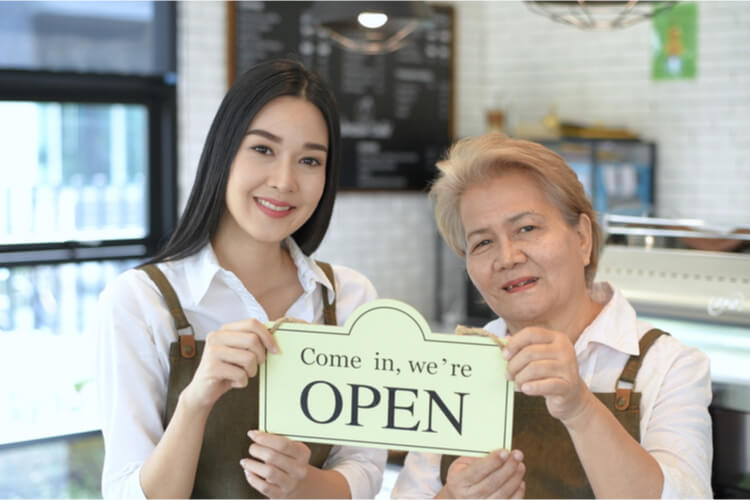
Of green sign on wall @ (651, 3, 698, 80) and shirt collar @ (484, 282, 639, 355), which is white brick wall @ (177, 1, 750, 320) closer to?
green sign on wall @ (651, 3, 698, 80)

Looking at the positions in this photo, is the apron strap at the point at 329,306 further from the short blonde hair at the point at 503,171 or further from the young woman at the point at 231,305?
the short blonde hair at the point at 503,171

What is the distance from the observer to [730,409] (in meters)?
2.07

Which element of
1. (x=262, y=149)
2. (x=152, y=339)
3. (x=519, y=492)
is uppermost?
(x=262, y=149)

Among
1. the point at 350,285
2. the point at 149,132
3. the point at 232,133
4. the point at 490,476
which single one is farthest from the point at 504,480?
the point at 149,132

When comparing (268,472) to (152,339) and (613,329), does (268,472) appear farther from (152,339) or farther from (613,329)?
(613,329)

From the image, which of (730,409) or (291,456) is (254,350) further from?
(730,409)

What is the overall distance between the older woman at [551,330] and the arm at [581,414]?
0.02 metres

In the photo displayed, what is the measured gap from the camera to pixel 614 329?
5.37 ft

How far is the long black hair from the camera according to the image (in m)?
1.62

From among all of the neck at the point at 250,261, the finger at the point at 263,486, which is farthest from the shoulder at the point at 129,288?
the finger at the point at 263,486

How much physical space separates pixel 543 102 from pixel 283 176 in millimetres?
4853

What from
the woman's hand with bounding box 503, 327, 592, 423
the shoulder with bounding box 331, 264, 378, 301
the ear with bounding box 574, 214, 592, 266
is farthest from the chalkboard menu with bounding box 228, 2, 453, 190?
the woman's hand with bounding box 503, 327, 592, 423

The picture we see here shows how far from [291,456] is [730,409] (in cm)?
115

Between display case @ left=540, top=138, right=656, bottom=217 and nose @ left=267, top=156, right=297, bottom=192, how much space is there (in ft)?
13.0
